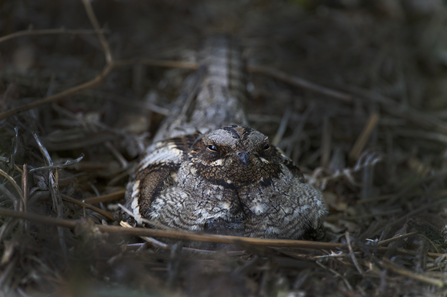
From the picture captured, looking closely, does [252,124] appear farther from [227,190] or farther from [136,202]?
[136,202]

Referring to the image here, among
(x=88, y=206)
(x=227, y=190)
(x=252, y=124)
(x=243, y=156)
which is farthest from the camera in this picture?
(x=252, y=124)

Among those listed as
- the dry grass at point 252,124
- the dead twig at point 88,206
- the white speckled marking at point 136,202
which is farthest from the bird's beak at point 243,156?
the dead twig at point 88,206

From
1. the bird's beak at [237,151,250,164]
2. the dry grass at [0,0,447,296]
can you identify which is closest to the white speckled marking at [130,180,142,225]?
the dry grass at [0,0,447,296]

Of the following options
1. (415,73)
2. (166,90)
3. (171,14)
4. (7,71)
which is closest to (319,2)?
(415,73)

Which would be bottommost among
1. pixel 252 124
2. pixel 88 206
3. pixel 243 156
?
pixel 88 206

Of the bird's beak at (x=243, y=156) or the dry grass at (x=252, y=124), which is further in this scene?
the bird's beak at (x=243, y=156)

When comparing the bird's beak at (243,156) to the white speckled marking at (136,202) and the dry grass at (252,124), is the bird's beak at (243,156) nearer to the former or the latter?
the dry grass at (252,124)

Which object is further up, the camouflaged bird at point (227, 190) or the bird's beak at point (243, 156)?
the bird's beak at point (243, 156)

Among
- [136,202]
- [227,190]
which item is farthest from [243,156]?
[136,202]
